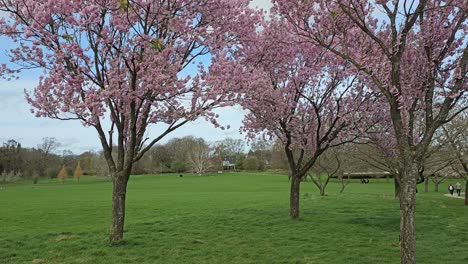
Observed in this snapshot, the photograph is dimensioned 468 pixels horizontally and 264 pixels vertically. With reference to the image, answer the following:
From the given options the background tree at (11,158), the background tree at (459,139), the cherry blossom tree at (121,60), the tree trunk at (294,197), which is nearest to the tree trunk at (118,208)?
the cherry blossom tree at (121,60)

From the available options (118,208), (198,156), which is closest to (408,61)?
(118,208)

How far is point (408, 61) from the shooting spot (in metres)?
8.44

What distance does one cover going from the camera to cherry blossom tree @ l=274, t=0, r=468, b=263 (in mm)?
6527

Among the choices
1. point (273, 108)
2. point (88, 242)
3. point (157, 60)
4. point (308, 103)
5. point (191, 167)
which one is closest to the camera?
point (157, 60)

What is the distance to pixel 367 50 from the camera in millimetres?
9578

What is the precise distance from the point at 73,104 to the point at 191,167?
92.2m

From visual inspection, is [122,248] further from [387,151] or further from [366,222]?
[387,151]

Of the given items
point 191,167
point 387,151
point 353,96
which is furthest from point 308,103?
point 191,167

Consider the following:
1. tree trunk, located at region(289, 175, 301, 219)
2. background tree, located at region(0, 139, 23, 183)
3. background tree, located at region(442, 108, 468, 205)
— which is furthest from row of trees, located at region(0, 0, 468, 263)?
background tree, located at region(0, 139, 23, 183)

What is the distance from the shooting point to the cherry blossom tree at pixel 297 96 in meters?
12.8

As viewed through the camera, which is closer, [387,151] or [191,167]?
[387,151]

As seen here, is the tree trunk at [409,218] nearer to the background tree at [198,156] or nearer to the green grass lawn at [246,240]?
the green grass lawn at [246,240]

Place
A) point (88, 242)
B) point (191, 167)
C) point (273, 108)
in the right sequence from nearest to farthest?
point (88, 242)
point (273, 108)
point (191, 167)

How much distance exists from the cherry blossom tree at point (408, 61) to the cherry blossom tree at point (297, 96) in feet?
10.2
